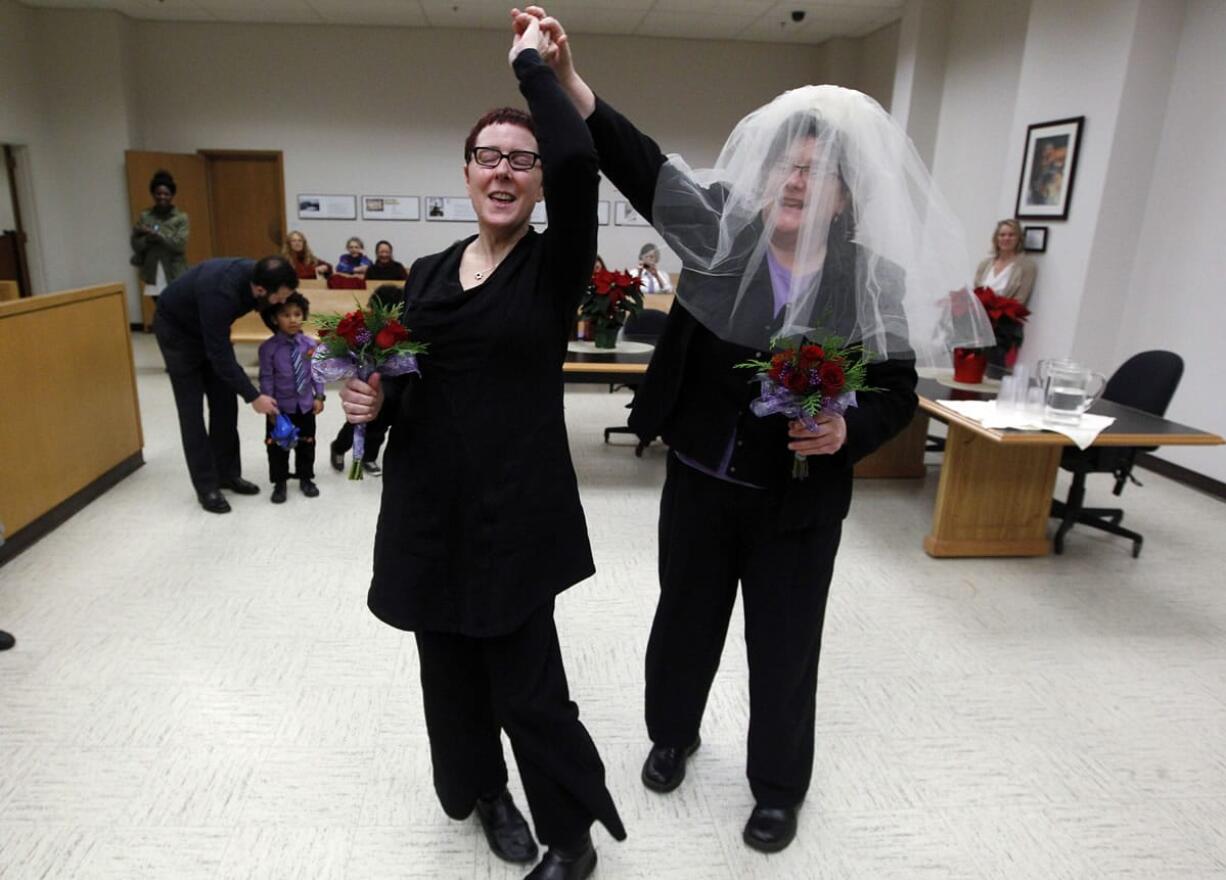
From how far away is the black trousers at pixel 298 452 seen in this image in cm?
410

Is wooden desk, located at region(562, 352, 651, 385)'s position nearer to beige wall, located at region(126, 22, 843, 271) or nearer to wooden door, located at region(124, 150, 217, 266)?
beige wall, located at region(126, 22, 843, 271)

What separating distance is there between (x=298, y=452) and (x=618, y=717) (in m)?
2.57

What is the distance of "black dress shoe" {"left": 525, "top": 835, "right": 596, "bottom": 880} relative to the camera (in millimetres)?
1732

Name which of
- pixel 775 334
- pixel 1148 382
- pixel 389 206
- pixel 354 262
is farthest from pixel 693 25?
pixel 775 334

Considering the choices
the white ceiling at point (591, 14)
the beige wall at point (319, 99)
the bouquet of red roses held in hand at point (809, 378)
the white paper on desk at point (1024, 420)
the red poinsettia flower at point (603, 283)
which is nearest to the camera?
the bouquet of red roses held in hand at point (809, 378)

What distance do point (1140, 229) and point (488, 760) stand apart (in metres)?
5.54

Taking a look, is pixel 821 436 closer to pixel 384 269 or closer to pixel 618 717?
pixel 618 717

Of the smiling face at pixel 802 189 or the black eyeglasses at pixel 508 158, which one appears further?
the smiling face at pixel 802 189

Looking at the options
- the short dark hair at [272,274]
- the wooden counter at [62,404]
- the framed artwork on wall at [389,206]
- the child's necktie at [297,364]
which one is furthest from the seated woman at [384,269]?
the short dark hair at [272,274]

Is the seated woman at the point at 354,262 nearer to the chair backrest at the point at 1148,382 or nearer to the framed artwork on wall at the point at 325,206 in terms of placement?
the framed artwork on wall at the point at 325,206

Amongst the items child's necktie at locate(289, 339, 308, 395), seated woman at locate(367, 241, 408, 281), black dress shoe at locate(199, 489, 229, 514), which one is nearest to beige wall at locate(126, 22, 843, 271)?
seated woman at locate(367, 241, 408, 281)

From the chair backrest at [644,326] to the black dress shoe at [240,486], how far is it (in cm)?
253

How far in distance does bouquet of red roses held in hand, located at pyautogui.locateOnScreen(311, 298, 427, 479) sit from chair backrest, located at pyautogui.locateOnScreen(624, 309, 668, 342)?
13.1 ft

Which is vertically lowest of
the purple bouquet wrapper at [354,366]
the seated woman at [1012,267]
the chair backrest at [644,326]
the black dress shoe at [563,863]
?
the black dress shoe at [563,863]
